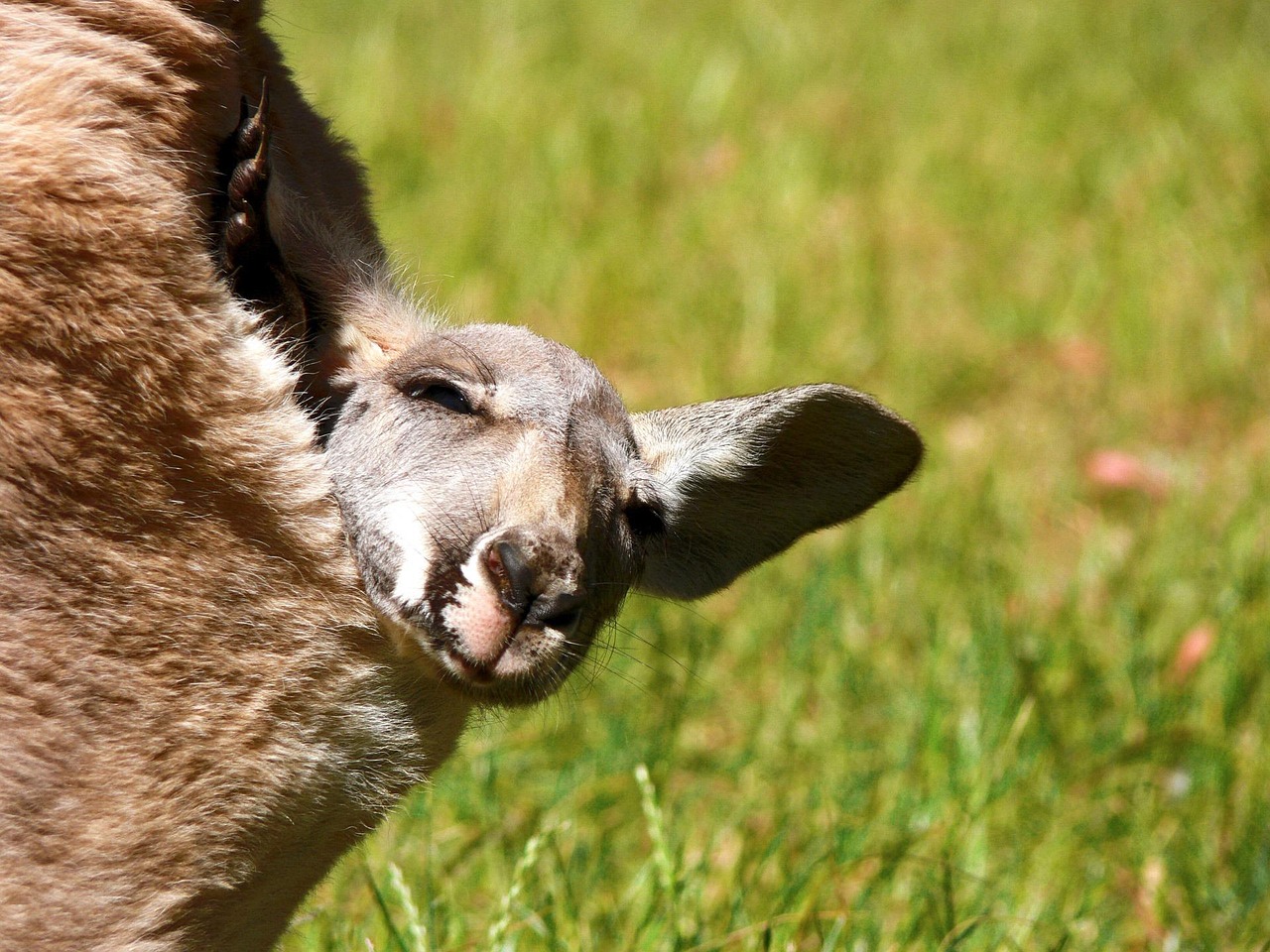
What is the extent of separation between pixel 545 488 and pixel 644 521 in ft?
1.09

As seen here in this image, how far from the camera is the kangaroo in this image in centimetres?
154

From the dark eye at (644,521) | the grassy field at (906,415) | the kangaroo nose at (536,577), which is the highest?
the kangaroo nose at (536,577)

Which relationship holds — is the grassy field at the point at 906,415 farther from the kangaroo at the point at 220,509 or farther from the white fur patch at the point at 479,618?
the white fur patch at the point at 479,618

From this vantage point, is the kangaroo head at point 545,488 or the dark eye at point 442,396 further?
the dark eye at point 442,396

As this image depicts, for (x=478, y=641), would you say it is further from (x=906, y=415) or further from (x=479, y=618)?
(x=906, y=415)

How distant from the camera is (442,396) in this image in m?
2.00

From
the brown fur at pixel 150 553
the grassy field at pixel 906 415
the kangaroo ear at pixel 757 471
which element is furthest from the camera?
the grassy field at pixel 906 415

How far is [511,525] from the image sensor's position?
1.76 m

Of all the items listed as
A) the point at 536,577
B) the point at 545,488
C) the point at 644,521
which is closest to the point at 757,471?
the point at 644,521

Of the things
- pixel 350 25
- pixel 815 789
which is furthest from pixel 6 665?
pixel 350 25

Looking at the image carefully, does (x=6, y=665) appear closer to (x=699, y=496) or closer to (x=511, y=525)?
(x=511, y=525)

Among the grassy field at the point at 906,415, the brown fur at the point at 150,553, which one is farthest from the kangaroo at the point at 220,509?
the grassy field at the point at 906,415

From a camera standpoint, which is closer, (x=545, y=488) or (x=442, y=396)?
(x=545, y=488)

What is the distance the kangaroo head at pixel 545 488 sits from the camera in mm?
1721
